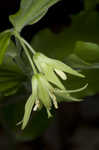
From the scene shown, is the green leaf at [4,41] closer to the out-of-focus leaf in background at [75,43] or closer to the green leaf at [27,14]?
the green leaf at [27,14]

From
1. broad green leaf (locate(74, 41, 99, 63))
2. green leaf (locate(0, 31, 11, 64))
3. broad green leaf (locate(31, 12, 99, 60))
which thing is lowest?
broad green leaf (locate(31, 12, 99, 60))

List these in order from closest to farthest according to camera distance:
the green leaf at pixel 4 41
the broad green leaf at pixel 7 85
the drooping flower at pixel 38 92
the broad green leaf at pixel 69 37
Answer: the drooping flower at pixel 38 92
the green leaf at pixel 4 41
the broad green leaf at pixel 7 85
the broad green leaf at pixel 69 37

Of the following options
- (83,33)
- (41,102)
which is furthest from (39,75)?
(83,33)

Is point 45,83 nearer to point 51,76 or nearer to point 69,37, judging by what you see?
point 51,76

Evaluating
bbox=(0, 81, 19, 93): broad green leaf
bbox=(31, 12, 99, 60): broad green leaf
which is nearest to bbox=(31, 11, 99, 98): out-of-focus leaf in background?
bbox=(31, 12, 99, 60): broad green leaf

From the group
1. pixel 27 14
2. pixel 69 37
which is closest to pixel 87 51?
pixel 27 14

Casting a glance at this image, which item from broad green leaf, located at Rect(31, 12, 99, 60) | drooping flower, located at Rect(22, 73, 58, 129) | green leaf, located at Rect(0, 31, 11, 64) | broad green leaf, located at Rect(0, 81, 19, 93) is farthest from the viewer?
broad green leaf, located at Rect(31, 12, 99, 60)

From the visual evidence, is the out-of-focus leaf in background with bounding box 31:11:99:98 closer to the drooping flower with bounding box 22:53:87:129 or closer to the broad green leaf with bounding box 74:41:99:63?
the broad green leaf with bounding box 74:41:99:63

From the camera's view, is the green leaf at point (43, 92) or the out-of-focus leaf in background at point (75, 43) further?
the out-of-focus leaf in background at point (75, 43)

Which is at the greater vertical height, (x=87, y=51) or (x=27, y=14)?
(x=27, y=14)

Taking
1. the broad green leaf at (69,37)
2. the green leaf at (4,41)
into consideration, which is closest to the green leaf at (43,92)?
the green leaf at (4,41)
